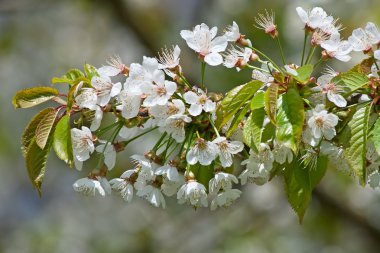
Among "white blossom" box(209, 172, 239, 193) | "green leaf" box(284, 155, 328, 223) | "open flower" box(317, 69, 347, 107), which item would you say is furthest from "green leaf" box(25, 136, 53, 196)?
"open flower" box(317, 69, 347, 107)

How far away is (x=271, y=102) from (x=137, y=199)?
7653 mm

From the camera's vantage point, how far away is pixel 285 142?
1872 mm

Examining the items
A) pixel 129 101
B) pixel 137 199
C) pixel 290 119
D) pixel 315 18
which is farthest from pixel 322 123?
pixel 137 199

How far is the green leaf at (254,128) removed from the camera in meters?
1.93

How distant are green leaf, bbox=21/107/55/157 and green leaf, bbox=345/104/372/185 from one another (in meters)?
0.94

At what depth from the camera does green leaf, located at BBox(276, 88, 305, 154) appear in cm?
187

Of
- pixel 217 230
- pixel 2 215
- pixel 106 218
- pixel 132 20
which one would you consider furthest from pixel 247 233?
pixel 2 215

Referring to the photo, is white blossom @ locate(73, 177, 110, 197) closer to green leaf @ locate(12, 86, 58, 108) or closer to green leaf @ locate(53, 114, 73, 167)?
green leaf @ locate(53, 114, 73, 167)

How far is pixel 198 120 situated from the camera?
2.12 metres

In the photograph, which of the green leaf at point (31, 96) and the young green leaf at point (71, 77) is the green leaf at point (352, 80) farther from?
the green leaf at point (31, 96)

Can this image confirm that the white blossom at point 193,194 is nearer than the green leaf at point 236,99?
No

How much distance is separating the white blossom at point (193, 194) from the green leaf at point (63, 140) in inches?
14.3

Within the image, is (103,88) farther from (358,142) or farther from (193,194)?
(358,142)

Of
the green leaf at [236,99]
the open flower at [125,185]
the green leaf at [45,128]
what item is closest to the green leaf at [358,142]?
the green leaf at [236,99]
